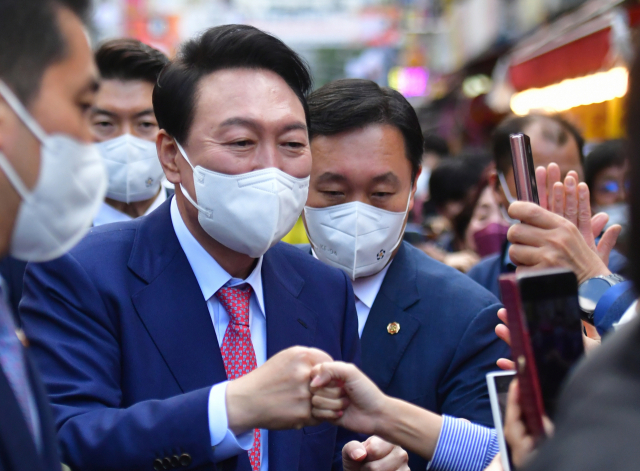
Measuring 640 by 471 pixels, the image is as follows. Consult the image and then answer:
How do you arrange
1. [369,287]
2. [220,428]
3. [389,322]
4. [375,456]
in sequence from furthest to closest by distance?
[369,287] → [389,322] → [375,456] → [220,428]

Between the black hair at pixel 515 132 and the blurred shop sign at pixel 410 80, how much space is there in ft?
71.6

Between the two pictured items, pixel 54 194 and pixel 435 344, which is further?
pixel 435 344

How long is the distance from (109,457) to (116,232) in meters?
0.72

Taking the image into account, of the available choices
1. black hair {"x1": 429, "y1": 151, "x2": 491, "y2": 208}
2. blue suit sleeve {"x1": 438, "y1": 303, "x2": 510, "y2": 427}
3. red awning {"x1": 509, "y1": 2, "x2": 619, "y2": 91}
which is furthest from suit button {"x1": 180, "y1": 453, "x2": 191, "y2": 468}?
red awning {"x1": 509, "y1": 2, "x2": 619, "y2": 91}

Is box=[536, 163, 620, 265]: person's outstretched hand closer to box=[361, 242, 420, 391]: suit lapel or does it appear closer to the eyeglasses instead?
box=[361, 242, 420, 391]: suit lapel

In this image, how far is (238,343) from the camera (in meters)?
2.28

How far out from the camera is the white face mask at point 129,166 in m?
3.79

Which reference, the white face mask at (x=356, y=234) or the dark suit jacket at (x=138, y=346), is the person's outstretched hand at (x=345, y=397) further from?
the white face mask at (x=356, y=234)

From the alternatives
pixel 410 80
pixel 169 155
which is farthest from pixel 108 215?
pixel 410 80

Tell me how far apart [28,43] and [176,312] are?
1010 millimetres

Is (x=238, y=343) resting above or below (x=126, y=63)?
below

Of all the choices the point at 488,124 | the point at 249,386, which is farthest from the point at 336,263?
the point at 488,124

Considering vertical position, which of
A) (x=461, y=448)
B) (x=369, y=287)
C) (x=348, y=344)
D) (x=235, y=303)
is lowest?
(x=461, y=448)

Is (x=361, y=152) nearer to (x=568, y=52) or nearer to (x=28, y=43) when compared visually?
(x=28, y=43)
